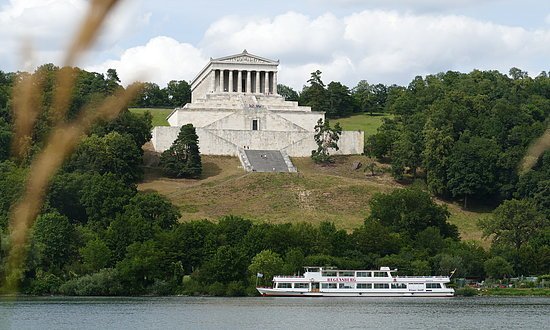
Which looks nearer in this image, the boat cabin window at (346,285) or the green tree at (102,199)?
the boat cabin window at (346,285)

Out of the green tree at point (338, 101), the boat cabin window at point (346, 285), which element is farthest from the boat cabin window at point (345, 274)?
the green tree at point (338, 101)

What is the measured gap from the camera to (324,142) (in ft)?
388

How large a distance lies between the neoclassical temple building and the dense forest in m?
6.29

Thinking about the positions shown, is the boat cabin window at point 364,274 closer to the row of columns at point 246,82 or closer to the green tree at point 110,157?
the green tree at point 110,157

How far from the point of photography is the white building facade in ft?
391

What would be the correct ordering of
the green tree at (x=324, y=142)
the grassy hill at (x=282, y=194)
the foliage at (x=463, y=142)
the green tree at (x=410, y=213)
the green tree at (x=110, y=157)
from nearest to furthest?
1. the green tree at (x=410, y=213)
2. the grassy hill at (x=282, y=194)
3. the green tree at (x=110, y=157)
4. the foliage at (x=463, y=142)
5. the green tree at (x=324, y=142)

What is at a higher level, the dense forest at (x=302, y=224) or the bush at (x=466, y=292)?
the dense forest at (x=302, y=224)

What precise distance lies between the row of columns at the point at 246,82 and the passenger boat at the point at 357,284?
64037 mm

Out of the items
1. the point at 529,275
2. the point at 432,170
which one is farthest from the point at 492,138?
the point at 529,275

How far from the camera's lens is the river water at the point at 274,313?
1984 inches

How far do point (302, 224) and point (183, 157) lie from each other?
2499 centimetres

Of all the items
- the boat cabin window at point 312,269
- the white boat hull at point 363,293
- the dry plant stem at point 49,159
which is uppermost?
the dry plant stem at point 49,159

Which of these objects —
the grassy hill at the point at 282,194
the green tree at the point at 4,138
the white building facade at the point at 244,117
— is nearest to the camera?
the grassy hill at the point at 282,194

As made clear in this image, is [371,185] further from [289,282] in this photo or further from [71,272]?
[71,272]
